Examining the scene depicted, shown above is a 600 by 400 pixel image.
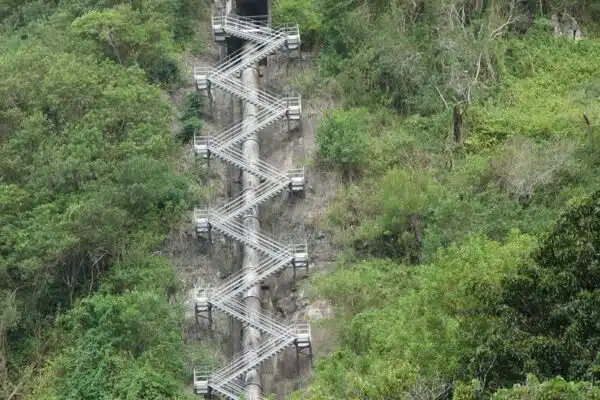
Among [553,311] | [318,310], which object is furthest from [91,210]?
[553,311]

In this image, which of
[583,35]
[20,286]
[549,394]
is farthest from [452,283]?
[583,35]

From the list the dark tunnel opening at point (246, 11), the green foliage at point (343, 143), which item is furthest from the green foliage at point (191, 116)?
the green foliage at point (343, 143)

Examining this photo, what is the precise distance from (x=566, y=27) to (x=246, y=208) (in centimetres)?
1236

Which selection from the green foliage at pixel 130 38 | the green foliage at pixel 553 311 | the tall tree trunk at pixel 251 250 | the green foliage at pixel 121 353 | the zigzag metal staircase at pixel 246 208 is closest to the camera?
the green foliage at pixel 553 311

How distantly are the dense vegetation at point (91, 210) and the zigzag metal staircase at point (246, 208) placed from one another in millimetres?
961

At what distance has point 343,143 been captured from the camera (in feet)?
125

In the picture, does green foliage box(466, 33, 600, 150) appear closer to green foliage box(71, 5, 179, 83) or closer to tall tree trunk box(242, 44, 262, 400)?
tall tree trunk box(242, 44, 262, 400)

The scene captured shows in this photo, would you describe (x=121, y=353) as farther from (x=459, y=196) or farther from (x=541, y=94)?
(x=541, y=94)

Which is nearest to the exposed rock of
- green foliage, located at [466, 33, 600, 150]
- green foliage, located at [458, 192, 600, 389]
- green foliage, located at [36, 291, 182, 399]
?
green foliage, located at [36, 291, 182, 399]

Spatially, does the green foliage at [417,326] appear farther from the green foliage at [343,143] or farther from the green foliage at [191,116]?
the green foliage at [191,116]

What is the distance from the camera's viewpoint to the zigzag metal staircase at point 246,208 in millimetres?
34375

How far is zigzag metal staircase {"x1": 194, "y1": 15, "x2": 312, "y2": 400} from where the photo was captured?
34.4 m

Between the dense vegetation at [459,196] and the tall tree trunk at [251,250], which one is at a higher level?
the dense vegetation at [459,196]

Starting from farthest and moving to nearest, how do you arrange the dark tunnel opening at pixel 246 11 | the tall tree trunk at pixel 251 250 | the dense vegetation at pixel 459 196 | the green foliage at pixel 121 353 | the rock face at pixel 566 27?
1. the dark tunnel opening at pixel 246 11
2. the rock face at pixel 566 27
3. the tall tree trunk at pixel 251 250
4. the green foliage at pixel 121 353
5. the dense vegetation at pixel 459 196
